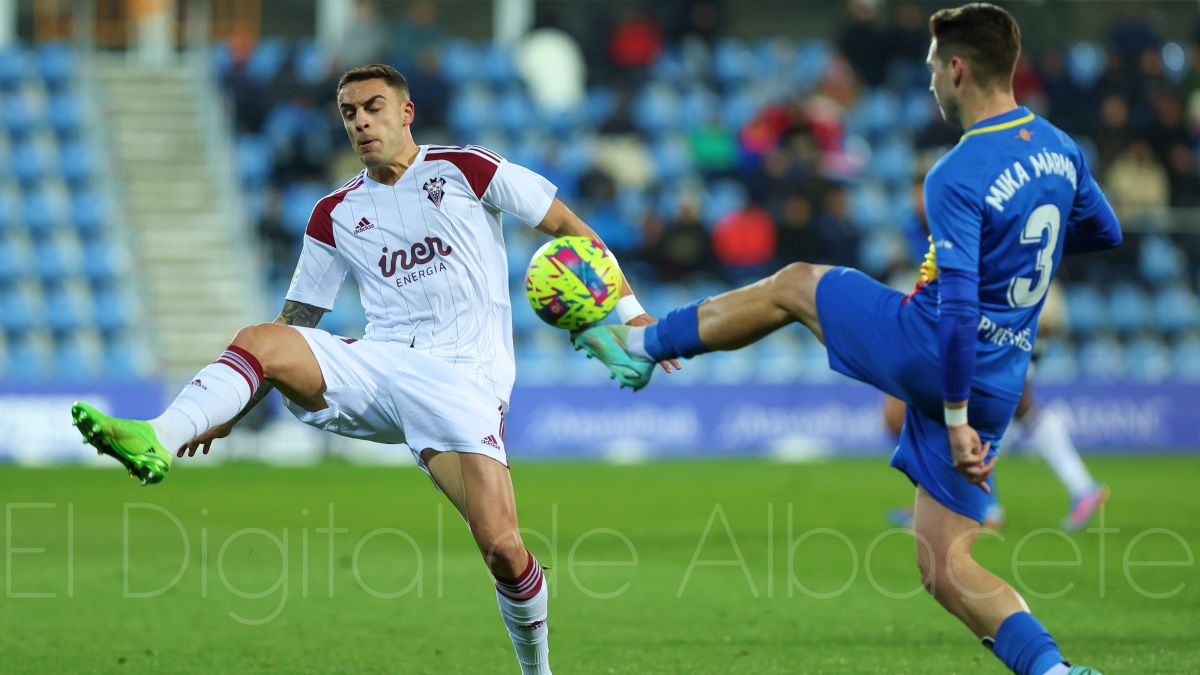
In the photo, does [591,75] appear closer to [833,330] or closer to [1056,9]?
[1056,9]

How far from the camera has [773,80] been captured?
67.5 ft

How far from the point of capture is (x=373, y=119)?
17.6 ft

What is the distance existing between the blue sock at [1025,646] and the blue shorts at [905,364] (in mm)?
363

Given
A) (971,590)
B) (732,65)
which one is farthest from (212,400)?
(732,65)

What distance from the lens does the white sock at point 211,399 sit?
172 inches

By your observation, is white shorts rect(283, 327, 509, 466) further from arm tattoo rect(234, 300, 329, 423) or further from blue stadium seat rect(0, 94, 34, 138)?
blue stadium seat rect(0, 94, 34, 138)

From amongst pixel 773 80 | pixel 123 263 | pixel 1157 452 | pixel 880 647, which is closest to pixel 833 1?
pixel 773 80

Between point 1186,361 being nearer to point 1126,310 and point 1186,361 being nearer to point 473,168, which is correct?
point 1126,310


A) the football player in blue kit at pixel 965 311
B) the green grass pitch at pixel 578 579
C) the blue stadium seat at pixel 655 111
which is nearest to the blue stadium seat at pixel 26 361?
the green grass pitch at pixel 578 579

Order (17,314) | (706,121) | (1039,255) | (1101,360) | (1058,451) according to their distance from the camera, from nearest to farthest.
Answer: (1039,255), (1058,451), (17,314), (1101,360), (706,121)

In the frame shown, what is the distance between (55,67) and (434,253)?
15.2 m

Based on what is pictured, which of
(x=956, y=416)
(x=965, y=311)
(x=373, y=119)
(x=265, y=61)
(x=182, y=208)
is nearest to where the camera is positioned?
(x=965, y=311)

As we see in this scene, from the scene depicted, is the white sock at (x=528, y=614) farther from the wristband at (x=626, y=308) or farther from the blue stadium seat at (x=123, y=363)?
the blue stadium seat at (x=123, y=363)

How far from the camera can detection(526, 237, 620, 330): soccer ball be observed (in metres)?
5.02
